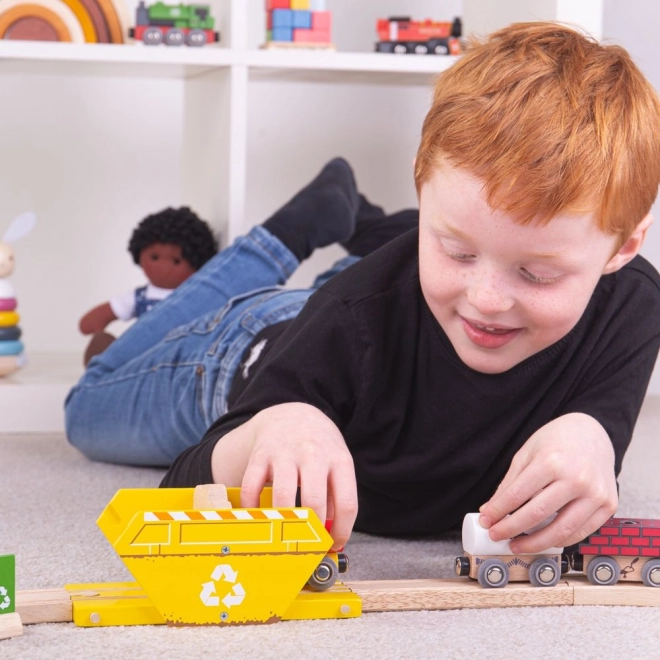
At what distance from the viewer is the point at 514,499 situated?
0.70m

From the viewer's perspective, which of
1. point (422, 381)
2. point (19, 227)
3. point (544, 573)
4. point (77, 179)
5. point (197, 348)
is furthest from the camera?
point (77, 179)

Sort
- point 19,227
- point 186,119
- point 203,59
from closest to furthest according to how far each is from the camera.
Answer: point 203,59 < point 19,227 < point 186,119

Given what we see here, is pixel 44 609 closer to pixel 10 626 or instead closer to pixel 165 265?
pixel 10 626

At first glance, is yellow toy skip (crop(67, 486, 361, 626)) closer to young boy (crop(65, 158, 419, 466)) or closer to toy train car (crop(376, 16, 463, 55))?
young boy (crop(65, 158, 419, 466))

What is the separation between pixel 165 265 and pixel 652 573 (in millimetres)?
917

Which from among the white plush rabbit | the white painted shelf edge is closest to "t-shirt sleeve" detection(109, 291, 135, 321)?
the white plush rabbit

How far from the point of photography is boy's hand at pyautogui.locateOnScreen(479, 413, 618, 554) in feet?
2.28

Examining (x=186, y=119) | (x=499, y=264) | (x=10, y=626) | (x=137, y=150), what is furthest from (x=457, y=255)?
(x=137, y=150)

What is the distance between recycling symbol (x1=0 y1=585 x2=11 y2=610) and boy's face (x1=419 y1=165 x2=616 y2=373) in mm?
338

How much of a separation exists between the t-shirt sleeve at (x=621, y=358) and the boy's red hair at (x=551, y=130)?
0.13 m

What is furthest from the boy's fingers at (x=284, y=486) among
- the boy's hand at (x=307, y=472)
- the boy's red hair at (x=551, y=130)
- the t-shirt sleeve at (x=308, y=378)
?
the boy's red hair at (x=551, y=130)

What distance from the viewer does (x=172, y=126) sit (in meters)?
1.89

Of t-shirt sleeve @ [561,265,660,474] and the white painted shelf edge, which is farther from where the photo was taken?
the white painted shelf edge

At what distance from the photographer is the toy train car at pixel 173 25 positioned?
1415mm
